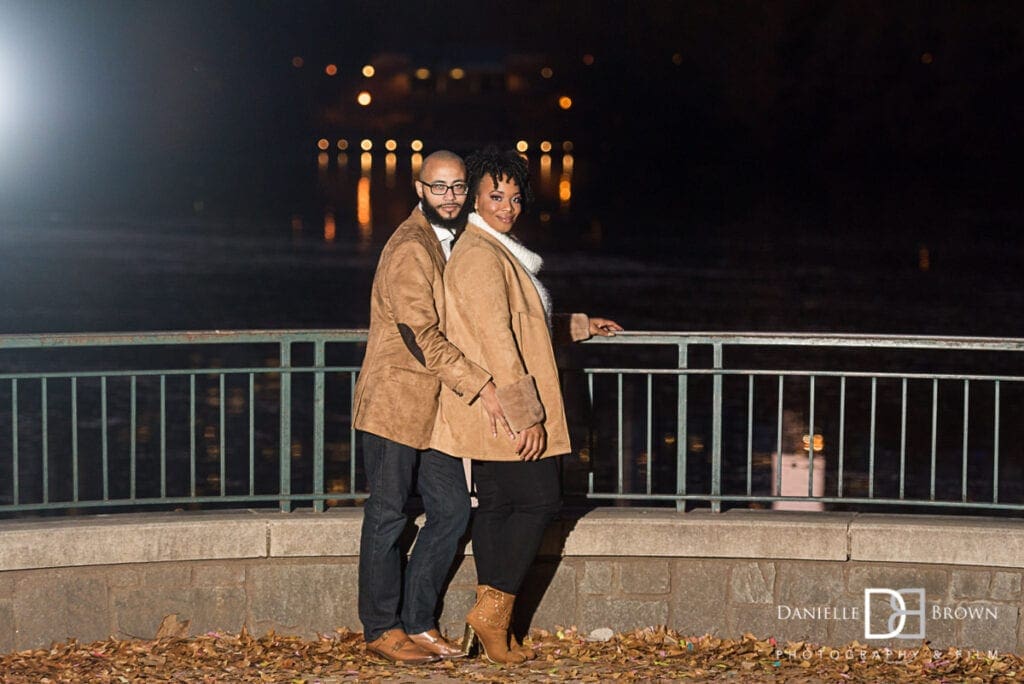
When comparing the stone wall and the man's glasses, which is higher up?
the man's glasses

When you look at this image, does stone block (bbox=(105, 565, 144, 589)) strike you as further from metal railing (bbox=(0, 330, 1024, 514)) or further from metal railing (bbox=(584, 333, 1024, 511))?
metal railing (bbox=(584, 333, 1024, 511))

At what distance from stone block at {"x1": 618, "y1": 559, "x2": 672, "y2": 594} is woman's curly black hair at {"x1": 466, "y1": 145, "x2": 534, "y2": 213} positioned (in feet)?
5.80

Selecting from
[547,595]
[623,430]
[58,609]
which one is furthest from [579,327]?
[623,430]

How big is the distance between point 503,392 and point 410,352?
0.43 meters

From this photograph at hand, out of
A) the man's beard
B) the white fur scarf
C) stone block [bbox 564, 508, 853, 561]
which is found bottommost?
stone block [bbox 564, 508, 853, 561]

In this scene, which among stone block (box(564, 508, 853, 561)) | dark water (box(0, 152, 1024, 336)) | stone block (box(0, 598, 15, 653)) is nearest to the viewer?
stone block (box(0, 598, 15, 653))

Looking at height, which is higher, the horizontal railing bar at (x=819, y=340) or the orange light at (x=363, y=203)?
the orange light at (x=363, y=203)

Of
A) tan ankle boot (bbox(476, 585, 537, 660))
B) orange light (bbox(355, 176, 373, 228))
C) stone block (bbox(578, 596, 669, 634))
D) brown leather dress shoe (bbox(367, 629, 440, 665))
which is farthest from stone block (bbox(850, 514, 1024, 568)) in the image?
orange light (bbox(355, 176, 373, 228))

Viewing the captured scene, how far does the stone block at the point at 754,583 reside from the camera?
745cm

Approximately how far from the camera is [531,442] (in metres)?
6.57

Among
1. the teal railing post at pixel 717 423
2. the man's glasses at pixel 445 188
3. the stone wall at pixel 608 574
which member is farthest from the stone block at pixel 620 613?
the man's glasses at pixel 445 188

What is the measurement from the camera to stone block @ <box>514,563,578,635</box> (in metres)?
7.48

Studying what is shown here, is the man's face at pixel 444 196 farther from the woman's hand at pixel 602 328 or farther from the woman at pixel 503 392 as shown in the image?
the woman's hand at pixel 602 328

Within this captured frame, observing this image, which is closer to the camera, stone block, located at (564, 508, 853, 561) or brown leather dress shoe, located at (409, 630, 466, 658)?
brown leather dress shoe, located at (409, 630, 466, 658)
